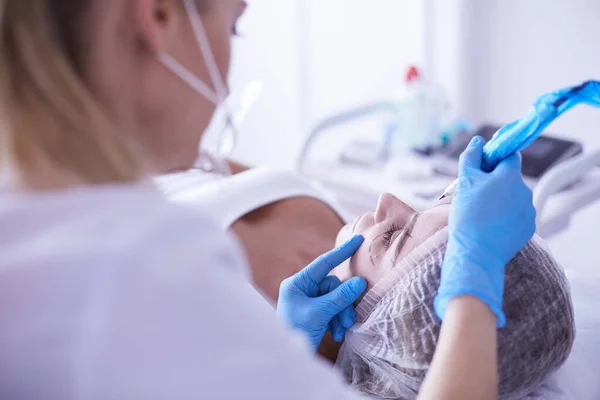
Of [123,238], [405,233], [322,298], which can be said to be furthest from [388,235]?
[123,238]

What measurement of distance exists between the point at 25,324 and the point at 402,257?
0.63 meters

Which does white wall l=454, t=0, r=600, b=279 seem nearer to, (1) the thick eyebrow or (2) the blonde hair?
(1) the thick eyebrow

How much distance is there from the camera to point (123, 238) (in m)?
0.59

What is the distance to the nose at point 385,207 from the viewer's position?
1.16 m

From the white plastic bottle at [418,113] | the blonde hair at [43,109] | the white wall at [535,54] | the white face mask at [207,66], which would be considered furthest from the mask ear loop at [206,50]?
the white wall at [535,54]

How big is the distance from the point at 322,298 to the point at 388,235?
17 cm

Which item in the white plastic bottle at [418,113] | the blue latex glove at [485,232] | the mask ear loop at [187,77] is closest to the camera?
the mask ear loop at [187,77]

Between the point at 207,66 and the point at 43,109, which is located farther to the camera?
the point at 207,66

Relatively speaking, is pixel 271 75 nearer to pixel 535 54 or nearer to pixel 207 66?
pixel 535 54

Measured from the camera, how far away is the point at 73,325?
0.56 meters

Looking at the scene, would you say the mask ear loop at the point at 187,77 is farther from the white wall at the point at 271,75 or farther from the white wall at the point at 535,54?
the white wall at the point at 271,75

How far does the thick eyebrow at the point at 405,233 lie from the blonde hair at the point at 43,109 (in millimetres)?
549

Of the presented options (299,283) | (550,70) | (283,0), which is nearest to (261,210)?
(299,283)

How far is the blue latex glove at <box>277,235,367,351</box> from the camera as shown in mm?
1053
